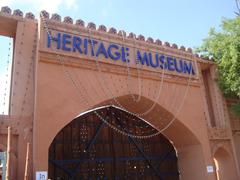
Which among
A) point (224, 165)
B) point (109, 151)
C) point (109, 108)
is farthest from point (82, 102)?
point (224, 165)

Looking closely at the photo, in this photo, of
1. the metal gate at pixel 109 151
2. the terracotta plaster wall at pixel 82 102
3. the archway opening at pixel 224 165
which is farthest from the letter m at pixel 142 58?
the archway opening at pixel 224 165

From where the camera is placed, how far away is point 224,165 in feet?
36.1

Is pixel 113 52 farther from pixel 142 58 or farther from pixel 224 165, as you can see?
pixel 224 165

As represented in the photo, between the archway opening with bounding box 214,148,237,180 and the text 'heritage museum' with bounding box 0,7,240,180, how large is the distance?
0.11ft

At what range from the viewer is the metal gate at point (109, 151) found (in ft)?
28.0

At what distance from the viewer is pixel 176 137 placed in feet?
34.7

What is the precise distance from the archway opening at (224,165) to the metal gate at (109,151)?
64.0 inches

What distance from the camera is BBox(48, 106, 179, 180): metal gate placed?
336 inches

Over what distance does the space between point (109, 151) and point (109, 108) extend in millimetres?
1361

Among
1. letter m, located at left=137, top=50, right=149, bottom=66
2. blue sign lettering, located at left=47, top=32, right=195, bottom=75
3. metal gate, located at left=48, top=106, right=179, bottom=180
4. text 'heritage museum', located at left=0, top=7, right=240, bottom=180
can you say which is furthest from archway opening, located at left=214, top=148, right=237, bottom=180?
letter m, located at left=137, top=50, right=149, bottom=66

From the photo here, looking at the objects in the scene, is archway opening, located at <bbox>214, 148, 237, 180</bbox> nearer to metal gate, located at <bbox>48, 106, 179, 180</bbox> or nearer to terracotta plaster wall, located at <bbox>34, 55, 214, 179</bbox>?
terracotta plaster wall, located at <bbox>34, 55, 214, 179</bbox>

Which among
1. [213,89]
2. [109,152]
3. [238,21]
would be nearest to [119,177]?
[109,152]

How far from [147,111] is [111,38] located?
2535 millimetres

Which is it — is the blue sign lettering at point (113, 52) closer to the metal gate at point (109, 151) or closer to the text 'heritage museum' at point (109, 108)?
the text 'heritage museum' at point (109, 108)
